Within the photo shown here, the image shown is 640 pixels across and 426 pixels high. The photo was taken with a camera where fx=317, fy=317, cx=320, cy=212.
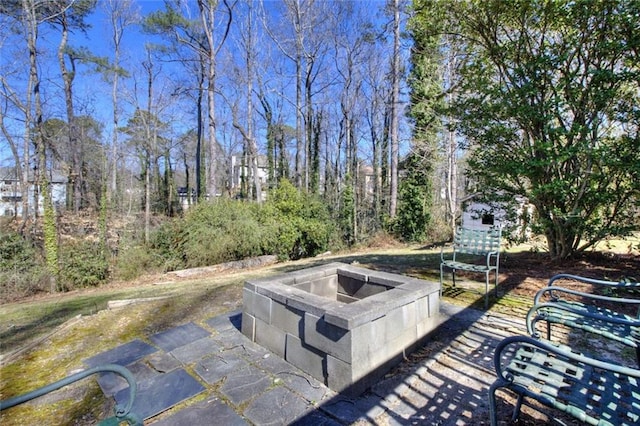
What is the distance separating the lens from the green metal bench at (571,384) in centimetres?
133

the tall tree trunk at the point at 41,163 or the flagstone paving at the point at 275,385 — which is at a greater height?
the tall tree trunk at the point at 41,163

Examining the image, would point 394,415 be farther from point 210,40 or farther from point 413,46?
point 210,40

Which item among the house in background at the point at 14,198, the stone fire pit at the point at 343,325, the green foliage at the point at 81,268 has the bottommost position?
the green foliage at the point at 81,268

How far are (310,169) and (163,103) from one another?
376 inches

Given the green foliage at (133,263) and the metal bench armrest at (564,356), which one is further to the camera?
the green foliage at (133,263)

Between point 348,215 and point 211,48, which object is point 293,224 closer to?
point 348,215

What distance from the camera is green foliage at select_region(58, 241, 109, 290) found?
7.71 metres

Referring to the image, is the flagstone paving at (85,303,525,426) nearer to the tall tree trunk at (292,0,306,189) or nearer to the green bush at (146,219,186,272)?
the green bush at (146,219,186,272)

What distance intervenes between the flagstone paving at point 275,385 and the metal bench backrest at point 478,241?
1545mm

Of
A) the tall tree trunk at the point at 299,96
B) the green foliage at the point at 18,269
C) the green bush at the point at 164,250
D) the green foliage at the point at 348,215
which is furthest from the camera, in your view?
the tall tree trunk at the point at 299,96

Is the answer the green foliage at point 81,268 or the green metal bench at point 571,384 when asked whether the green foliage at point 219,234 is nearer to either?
the green foliage at point 81,268

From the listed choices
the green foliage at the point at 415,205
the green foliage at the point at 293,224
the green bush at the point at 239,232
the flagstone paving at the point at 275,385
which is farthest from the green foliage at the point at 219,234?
the green foliage at the point at 415,205

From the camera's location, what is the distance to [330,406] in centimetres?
202

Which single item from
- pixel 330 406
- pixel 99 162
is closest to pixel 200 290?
pixel 330 406
